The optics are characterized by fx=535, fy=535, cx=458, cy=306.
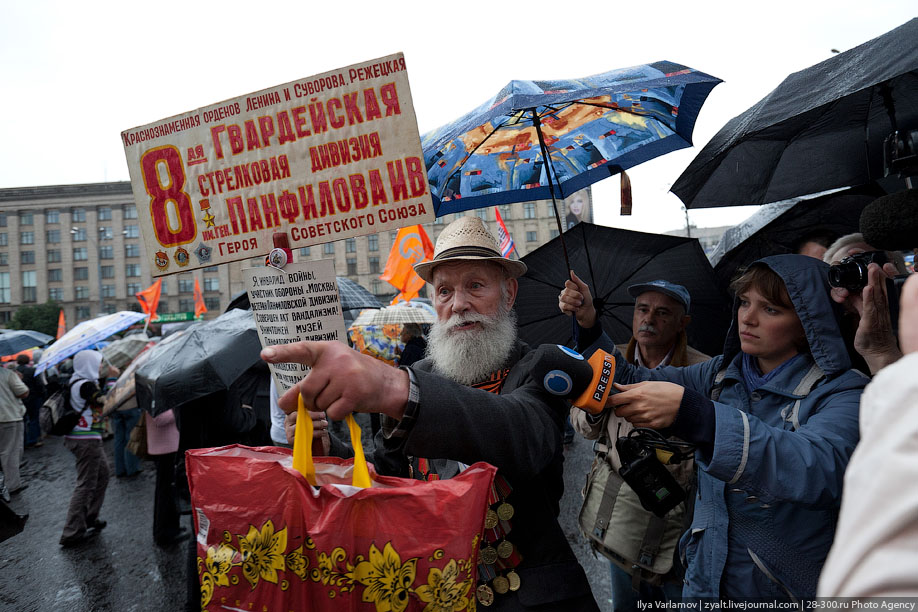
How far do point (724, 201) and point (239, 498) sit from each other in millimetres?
3738

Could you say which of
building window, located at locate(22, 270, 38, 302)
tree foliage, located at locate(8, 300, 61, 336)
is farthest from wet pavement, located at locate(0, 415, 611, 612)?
building window, located at locate(22, 270, 38, 302)

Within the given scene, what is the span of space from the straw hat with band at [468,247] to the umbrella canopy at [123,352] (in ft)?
31.1

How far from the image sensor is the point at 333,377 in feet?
3.98

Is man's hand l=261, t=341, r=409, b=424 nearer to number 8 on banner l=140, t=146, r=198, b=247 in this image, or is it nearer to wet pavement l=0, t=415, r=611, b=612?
number 8 on banner l=140, t=146, r=198, b=247

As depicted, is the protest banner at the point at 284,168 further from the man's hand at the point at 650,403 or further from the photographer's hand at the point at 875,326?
the photographer's hand at the point at 875,326

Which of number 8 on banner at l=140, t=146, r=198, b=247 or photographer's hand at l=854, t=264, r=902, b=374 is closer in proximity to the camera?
photographer's hand at l=854, t=264, r=902, b=374

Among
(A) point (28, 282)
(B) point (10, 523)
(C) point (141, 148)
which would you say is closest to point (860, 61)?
(C) point (141, 148)

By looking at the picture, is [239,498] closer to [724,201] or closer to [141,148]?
[141,148]

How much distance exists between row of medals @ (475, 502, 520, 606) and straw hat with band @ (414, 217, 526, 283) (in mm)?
1012

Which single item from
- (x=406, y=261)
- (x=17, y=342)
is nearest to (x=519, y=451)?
(x=406, y=261)

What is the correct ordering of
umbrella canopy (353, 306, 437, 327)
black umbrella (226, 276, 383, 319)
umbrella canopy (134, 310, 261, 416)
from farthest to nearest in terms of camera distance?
black umbrella (226, 276, 383, 319)
umbrella canopy (353, 306, 437, 327)
umbrella canopy (134, 310, 261, 416)

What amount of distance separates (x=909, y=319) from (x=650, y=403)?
76 centimetres

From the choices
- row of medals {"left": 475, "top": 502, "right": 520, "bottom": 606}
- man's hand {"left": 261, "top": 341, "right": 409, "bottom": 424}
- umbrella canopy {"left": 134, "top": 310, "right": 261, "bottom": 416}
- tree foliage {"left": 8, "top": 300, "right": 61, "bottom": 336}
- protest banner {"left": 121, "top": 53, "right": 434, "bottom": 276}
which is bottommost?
row of medals {"left": 475, "top": 502, "right": 520, "bottom": 606}

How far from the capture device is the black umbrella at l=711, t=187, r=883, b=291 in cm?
377
